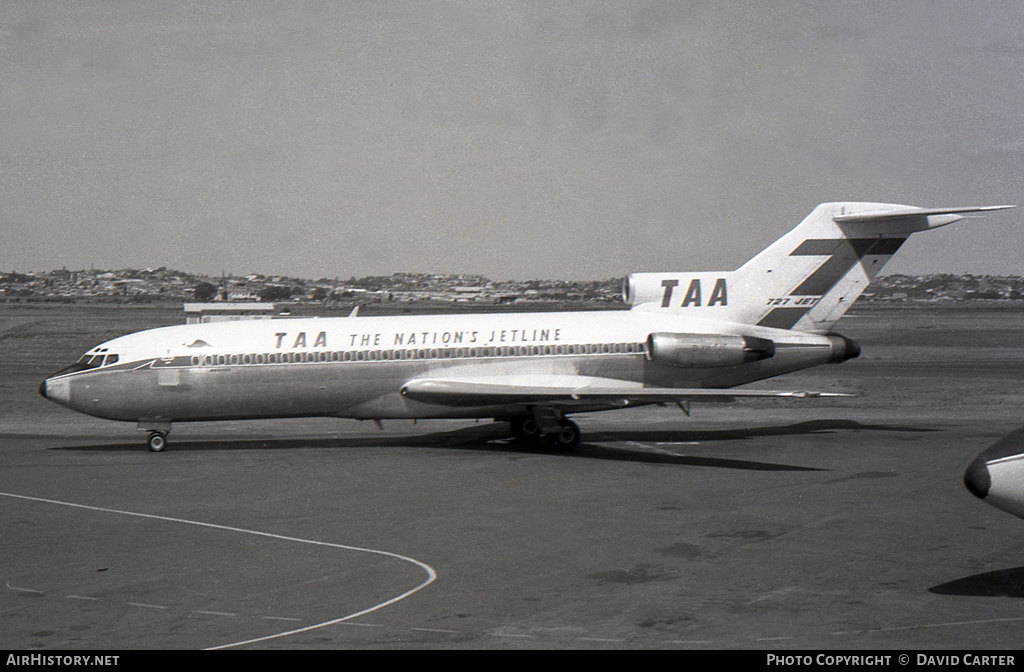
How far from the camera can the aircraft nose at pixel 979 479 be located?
1102 cm

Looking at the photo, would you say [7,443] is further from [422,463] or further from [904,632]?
[904,632]

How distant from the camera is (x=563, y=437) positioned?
23359mm

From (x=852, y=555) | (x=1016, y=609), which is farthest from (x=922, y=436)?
(x=1016, y=609)

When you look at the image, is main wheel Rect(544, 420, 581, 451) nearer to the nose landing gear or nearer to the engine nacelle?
the engine nacelle

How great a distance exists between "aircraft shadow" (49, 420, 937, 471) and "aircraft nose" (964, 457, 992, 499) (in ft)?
33.7

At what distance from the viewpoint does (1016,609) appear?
10.8 meters

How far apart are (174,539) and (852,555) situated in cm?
1018

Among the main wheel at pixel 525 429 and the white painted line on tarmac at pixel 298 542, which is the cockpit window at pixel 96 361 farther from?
the main wheel at pixel 525 429

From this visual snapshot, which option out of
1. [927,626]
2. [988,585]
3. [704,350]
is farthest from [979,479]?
[704,350]

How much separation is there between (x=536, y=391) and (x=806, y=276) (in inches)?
329

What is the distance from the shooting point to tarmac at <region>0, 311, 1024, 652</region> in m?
10.5

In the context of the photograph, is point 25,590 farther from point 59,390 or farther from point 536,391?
point 536,391

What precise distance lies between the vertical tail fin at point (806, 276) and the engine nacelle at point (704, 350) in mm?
1384

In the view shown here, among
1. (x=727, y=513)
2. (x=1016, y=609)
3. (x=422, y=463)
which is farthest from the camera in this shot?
(x=422, y=463)
